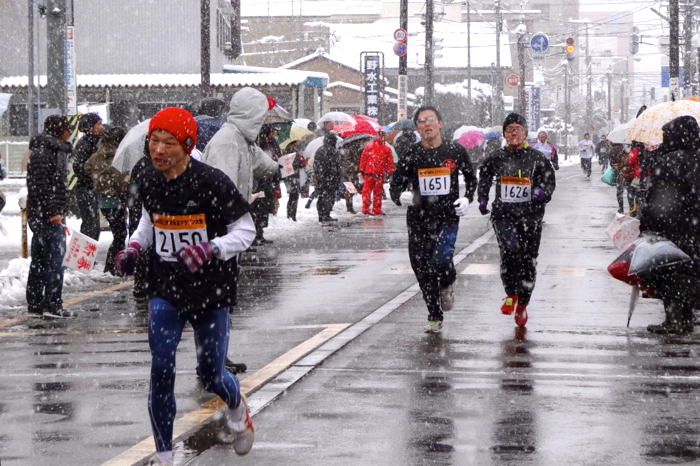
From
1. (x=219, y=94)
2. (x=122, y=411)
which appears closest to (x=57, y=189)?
(x=122, y=411)

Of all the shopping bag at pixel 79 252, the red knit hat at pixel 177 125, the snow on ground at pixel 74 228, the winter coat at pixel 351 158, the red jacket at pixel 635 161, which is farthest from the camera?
the winter coat at pixel 351 158

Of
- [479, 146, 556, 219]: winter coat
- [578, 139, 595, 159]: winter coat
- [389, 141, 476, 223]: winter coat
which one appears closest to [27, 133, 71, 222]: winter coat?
[389, 141, 476, 223]: winter coat

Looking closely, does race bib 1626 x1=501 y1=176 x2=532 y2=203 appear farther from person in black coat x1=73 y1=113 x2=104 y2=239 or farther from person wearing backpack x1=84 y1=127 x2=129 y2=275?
person in black coat x1=73 y1=113 x2=104 y2=239

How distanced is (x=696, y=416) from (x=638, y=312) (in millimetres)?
5344

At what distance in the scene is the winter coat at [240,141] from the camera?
32.6 feet

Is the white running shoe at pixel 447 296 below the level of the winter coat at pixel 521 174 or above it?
below

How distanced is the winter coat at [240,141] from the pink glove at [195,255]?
3.57 m

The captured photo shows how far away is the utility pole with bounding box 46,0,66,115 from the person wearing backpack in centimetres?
269

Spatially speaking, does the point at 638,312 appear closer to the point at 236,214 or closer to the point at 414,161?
the point at 414,161

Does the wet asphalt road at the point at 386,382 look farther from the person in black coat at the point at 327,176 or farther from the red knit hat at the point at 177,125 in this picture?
the person in black coat at the point at 327,176

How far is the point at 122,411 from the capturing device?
816 cm

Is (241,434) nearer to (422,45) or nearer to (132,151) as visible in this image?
(132,151)

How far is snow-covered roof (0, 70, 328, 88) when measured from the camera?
4469 centimetres

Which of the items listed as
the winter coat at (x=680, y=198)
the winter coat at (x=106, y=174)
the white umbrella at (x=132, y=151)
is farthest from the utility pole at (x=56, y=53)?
the winter coat at (x=680, y=198)
